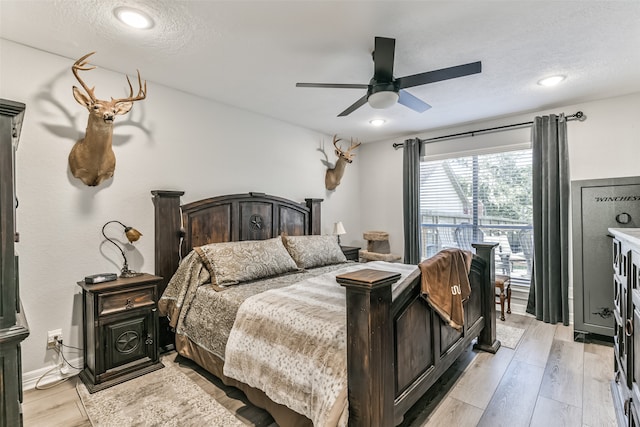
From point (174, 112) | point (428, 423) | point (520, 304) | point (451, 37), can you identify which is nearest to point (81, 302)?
point (174, 112)

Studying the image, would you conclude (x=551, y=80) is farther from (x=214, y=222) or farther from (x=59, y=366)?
(x=59, y=366)

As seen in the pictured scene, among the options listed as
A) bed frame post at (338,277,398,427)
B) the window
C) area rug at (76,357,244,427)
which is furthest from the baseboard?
the window

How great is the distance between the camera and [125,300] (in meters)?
2.46

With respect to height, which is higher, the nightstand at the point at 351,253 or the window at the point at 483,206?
the window at the point at 483,206

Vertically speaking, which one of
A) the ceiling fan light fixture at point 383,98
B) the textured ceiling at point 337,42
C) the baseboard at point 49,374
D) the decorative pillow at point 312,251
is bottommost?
the baseboard at point 49,374

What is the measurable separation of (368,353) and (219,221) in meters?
2.48

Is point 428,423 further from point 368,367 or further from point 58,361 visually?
point 58,361

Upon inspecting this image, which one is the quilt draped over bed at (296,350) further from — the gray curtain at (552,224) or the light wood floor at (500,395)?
the gray curtain at (552,224)

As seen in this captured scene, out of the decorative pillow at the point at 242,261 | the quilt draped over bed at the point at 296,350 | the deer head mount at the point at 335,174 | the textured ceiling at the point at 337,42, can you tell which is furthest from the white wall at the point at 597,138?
the quilt draped over bed at the point at 296,350

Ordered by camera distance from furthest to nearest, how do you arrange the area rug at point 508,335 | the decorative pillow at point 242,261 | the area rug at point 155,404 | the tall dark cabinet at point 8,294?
the area rug at point 508,335, the decorative pillow at point 242,261, the area rug at point 155,404, the tall dark cabinet at point 8,294

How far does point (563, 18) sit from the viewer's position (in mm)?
2080

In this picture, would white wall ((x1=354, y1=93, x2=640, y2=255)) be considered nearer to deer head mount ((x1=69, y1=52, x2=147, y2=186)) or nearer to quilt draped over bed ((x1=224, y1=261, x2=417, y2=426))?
quilt draped over bed ((x1=224, y1=261, x2=417, y2=426))

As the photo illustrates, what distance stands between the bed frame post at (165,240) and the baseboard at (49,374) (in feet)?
2.15

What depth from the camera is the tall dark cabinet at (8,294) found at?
120 cm
